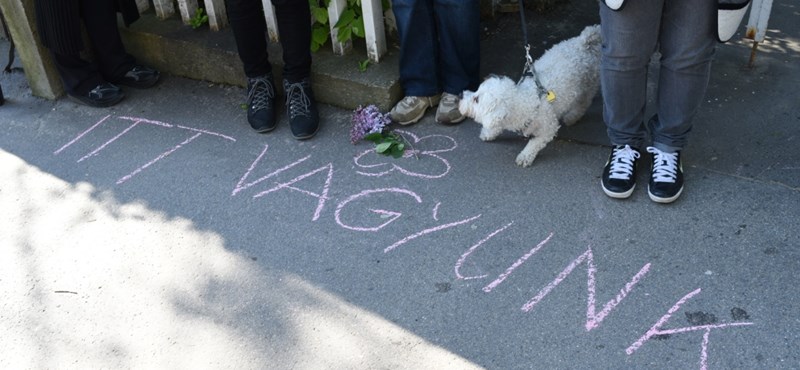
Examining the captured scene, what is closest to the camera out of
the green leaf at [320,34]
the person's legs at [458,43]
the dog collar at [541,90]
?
the dog collar at [541,90]

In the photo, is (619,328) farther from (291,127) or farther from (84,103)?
(84,103)

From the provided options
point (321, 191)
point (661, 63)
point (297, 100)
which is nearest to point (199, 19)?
point (297, 100)

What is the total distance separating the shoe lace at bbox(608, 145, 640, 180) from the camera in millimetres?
3062

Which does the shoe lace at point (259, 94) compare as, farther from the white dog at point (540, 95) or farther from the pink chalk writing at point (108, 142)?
the white dog at point (540, 95)

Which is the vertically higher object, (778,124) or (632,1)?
(632,1)

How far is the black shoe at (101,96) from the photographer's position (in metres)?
4.11

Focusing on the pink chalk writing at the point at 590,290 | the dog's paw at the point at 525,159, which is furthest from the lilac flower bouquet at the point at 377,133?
the pink chalk writing at the point at 590,290

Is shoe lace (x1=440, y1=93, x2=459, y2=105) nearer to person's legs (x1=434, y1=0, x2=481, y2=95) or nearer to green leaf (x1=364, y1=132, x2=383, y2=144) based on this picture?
person's legs (x1=434, y1=0, x2=481, y2=95)

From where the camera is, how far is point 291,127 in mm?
3713

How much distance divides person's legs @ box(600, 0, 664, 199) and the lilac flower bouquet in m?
0.98

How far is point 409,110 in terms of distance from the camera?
12.0 feet

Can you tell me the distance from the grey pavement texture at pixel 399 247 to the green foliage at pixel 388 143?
0.05m

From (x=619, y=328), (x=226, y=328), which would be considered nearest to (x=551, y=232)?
(x=619, y=328)

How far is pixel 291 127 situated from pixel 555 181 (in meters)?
1.35
